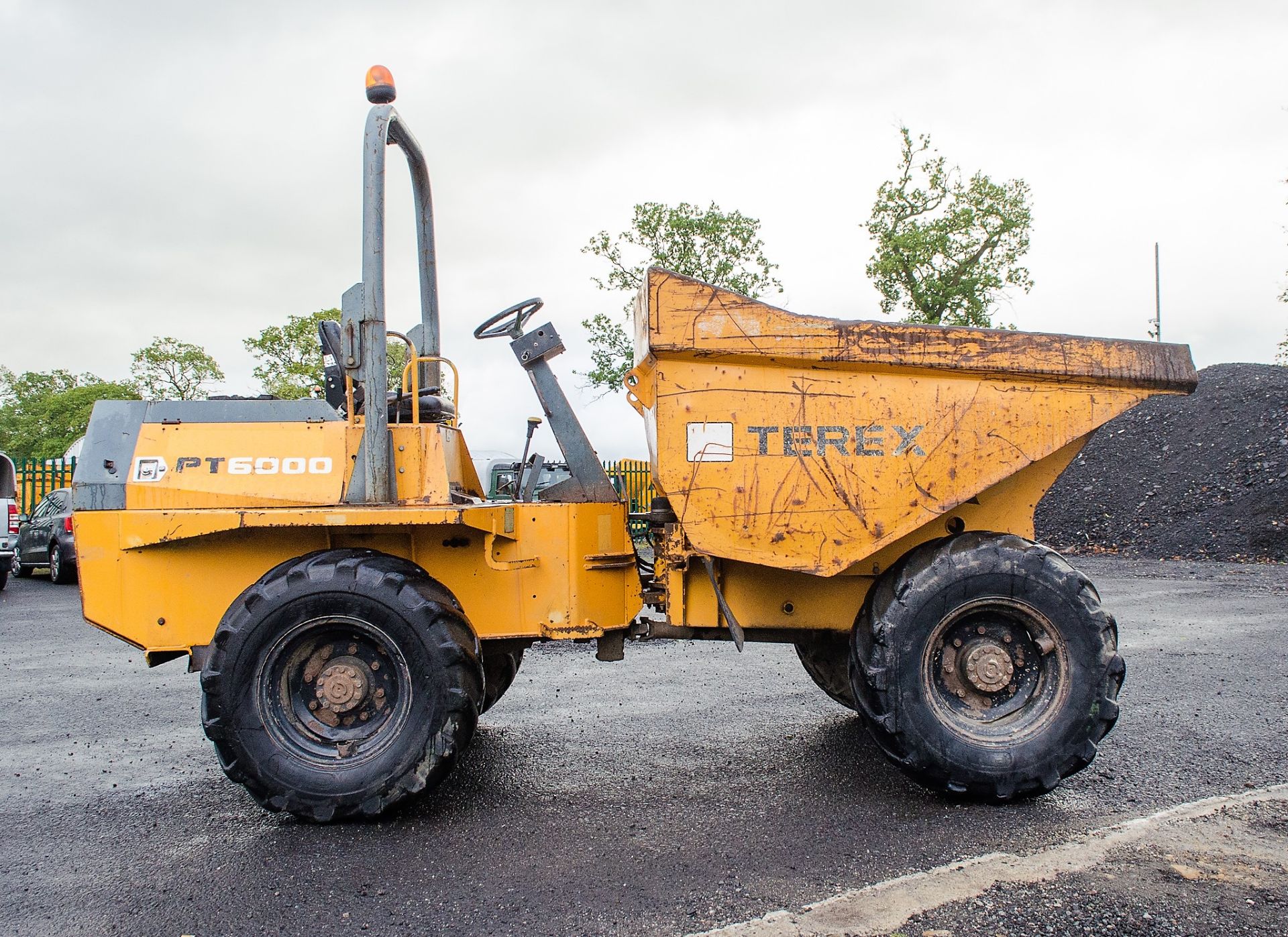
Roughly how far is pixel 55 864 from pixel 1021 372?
447cm

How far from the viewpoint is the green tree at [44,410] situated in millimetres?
56719

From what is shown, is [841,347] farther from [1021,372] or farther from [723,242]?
[723,242]

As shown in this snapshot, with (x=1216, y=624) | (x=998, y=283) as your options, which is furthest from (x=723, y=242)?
(x=1216, y=624)

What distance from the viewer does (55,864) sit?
142 inches

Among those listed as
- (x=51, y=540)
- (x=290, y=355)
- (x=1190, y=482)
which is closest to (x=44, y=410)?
(x=290, y=355)

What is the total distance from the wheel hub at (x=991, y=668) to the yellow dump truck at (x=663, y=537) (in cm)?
1

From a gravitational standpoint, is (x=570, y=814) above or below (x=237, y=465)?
below

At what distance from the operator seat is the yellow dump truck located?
10.1 inches

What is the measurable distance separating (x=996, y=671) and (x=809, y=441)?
4.36 ft

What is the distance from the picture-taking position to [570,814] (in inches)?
159

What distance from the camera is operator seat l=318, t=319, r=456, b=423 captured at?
4.62 metres

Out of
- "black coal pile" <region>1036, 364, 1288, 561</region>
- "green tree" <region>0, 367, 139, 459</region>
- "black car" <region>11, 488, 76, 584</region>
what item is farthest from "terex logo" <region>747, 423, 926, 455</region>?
"green tree" <region>0, 367, 139, 459</region>

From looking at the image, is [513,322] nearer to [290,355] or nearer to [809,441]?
[809,441]

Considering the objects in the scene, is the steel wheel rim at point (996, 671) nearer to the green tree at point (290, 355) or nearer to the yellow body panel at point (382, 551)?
the yellow body panel at point (382, 551)
